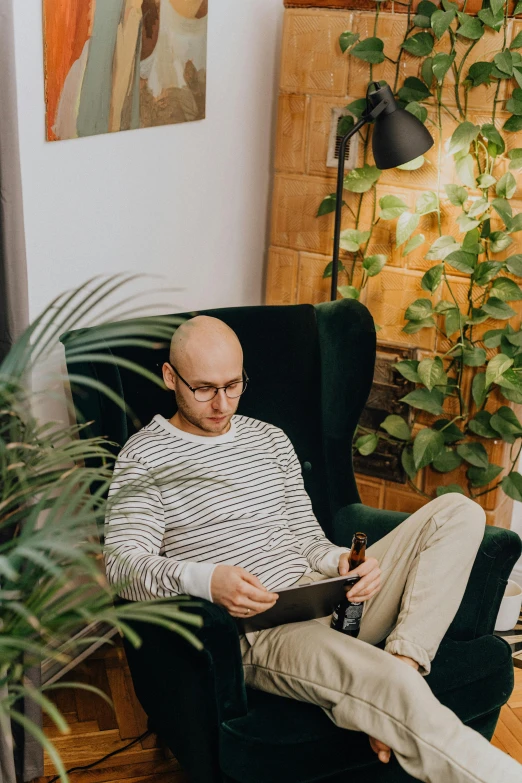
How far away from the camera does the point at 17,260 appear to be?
1625mm

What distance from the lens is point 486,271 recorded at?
240 cm

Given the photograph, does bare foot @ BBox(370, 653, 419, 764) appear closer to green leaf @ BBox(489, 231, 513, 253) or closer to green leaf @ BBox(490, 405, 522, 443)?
green leaf @ BBox(490, 405, 522, 443)

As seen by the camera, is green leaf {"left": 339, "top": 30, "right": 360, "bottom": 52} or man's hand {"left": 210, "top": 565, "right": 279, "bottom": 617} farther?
green leaf {"left": 339, "top": 30, "right": 360, "bottom": 52}

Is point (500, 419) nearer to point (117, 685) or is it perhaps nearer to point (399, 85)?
point (399, 85)

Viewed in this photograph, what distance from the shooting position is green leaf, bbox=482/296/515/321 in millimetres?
2402

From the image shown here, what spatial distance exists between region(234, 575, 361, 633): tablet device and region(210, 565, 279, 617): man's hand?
45mm

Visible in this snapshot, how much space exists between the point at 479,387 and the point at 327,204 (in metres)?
0.70

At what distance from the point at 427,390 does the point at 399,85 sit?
86 centimetres

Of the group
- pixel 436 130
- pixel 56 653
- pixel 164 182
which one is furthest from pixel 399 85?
pixel 56 653

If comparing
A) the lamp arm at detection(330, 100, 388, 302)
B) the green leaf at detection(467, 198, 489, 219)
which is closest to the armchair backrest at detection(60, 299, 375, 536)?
the lamp arm at detection(330, 100, 388, 302)

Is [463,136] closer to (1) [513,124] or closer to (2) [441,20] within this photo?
(1) [513,124]

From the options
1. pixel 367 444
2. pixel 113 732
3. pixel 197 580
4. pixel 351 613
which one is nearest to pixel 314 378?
pixel 367 444

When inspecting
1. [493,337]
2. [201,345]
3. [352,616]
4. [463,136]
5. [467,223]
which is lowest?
[352,616]

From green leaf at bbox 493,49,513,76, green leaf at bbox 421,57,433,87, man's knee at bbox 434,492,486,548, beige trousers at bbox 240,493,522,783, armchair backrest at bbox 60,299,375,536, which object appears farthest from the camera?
green leaf at bbox 421,57,433,87
